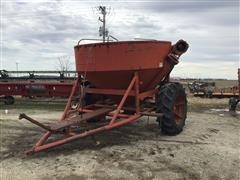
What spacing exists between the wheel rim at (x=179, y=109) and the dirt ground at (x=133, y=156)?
0.35 meters

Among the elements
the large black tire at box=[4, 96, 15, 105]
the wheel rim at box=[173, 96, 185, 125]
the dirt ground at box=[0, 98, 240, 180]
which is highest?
the wheel rim at box=[173, 96, 185, 125]

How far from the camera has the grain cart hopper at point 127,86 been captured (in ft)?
29.7

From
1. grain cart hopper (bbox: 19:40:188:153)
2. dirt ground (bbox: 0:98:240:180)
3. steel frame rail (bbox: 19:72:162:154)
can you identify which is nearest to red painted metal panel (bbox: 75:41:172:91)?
grain cart hopper (bbox: 19:40:188:153)

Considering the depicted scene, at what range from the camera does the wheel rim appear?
394 inches

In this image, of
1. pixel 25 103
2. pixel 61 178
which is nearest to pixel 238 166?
pixel 61 178

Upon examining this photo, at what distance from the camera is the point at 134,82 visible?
910 cm

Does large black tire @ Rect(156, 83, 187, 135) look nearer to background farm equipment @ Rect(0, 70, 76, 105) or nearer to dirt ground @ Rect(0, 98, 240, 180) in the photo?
dirt ground @ Rect(0, 98, 240, 180)

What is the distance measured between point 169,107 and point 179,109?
3.20 ft

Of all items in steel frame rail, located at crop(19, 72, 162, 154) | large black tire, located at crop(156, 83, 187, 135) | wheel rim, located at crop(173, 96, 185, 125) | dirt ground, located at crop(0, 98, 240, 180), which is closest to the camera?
dirt ground, located at crop(0, 98, 240, 180)

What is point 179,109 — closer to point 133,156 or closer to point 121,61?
point 121,61

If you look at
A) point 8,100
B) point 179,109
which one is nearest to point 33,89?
point 8,100

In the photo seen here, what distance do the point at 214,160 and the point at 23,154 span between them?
3.38m

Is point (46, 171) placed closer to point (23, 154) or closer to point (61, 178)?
point (61, 178)

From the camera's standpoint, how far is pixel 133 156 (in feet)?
25.3
